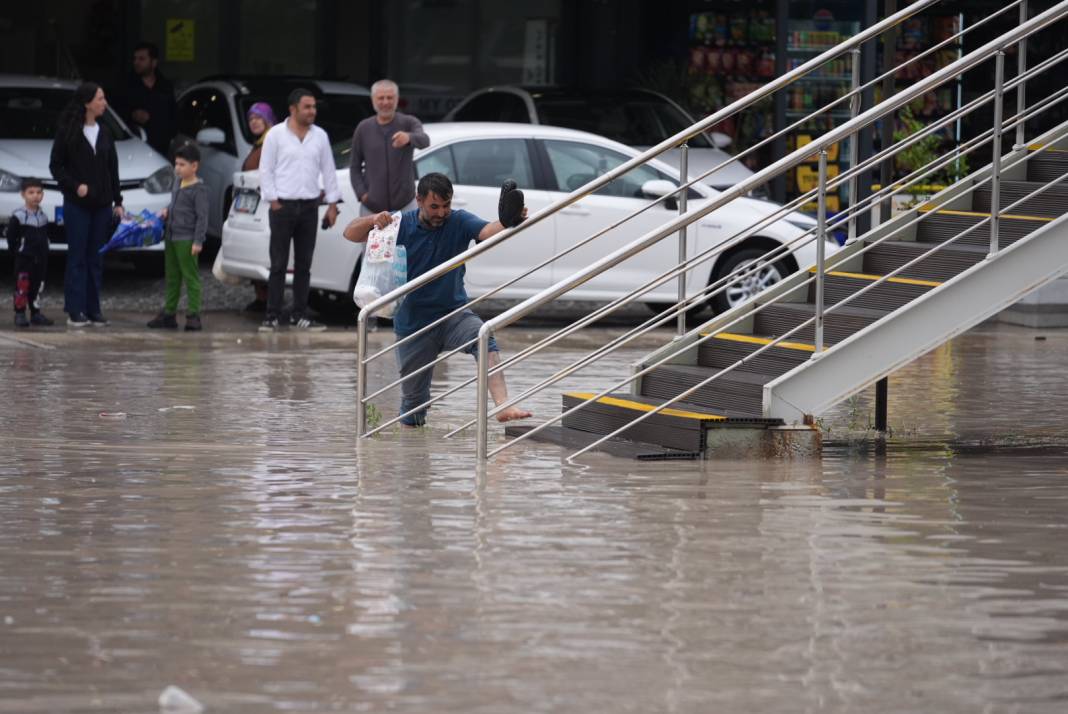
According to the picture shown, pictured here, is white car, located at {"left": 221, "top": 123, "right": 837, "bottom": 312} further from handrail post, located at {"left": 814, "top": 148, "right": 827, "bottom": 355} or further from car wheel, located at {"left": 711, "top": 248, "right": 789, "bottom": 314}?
handrail post, located at {"left": 814, "top": 148, "right": 827, "bottom": 355}

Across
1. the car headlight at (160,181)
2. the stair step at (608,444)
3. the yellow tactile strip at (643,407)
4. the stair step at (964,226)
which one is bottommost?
the stair step at (608,444)

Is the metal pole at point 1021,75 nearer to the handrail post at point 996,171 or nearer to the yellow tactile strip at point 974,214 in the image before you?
the yellow tactile strip at point 974,214

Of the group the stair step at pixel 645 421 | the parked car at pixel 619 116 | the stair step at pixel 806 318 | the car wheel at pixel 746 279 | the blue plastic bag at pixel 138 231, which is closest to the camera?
the stair step at pixel 645 421

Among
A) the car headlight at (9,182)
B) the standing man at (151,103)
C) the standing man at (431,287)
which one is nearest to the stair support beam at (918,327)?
the standing man at (431,287)

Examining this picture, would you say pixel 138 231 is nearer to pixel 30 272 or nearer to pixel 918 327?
pixel 30 272

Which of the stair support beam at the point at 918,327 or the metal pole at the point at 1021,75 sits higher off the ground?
the metal pole at the point at 1021,75

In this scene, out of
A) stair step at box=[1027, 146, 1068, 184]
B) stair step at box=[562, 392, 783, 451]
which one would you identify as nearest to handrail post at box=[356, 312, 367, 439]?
stair step at box=[562, 392, 783, 451]

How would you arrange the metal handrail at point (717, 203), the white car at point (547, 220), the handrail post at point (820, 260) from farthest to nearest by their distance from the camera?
the white car at point (547, 220) < the handrail post at point (820, 260) < the metal handrail at point (717, 203)

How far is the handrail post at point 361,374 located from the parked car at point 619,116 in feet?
30.9

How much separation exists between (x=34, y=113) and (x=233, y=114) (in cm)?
200

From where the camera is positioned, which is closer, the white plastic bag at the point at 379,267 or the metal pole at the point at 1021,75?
the white plastic bag at the point at 379,267

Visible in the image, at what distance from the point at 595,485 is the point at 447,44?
708 inches

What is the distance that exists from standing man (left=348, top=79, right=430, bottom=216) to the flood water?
447 cm

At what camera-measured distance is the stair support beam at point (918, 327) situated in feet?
34.4
